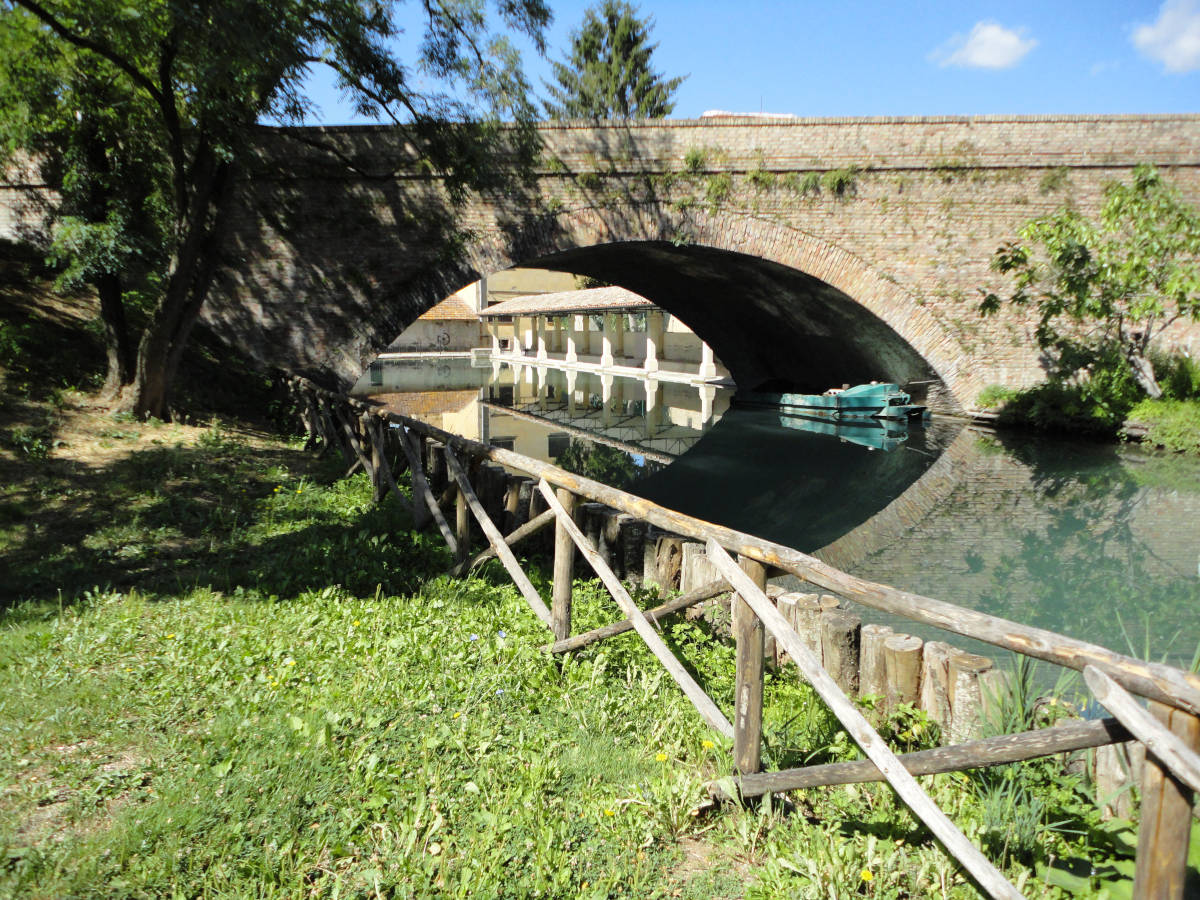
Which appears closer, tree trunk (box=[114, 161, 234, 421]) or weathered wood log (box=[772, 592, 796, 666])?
weathered wood log (box=[772, 592, 796, 666])

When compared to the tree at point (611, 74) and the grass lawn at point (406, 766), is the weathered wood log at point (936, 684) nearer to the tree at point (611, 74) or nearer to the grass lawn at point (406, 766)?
the grass lawn at point (406, 766)

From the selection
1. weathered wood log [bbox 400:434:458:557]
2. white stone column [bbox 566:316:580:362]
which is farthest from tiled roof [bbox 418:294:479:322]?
weathered wood log [bbox 400:434:458:557]

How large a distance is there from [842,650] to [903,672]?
30cm

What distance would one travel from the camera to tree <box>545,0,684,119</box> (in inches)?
1449

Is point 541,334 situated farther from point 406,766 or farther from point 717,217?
point 406,766

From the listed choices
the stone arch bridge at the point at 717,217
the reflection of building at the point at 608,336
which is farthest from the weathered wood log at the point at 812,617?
the reflection of building at the point at 608,336

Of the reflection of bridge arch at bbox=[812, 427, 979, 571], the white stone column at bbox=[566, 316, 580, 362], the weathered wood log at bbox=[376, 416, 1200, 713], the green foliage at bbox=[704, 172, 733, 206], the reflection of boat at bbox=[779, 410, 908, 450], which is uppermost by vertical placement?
the green foliage at bbox=[704, 172, 733, 206]

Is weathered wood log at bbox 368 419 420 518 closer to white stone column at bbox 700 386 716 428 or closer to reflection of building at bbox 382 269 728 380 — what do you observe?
white stone column at bbox 700 386 716 428

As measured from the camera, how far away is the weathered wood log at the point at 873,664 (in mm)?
3553

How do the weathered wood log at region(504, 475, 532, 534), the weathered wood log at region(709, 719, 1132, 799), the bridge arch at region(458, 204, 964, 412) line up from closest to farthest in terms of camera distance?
the weathered wood log at region(709, 719, 1132, 799)
the weathered wood log at region(504, 475, 532, 534)
the bridge arch at region(458, 204, 964, 412)

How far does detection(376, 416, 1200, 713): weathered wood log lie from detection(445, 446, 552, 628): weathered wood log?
1012mm

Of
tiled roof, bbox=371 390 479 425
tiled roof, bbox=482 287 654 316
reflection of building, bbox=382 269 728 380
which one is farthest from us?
reflection of building, bbox=382 269 728 380

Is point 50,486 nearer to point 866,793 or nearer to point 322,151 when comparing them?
point 866,793

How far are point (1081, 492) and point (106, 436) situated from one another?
12412mm
